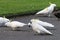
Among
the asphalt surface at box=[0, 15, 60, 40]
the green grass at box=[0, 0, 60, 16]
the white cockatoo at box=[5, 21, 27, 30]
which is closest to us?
the asphalt surface at box=[0, 15, 60, 40]

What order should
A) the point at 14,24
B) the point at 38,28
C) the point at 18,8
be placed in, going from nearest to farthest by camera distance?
the point at 38,28 < the point at 14,24 < the point at 18,8

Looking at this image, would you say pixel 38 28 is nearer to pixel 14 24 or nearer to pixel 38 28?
pixel 38 28

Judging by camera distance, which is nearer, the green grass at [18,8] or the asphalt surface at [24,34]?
the asphalt surface at [24,34]

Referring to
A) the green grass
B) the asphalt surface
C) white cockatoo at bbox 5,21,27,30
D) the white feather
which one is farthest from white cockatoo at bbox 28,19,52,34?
the green grass

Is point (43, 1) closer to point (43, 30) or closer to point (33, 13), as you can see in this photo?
point (33, 13)

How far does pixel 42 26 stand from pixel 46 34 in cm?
47

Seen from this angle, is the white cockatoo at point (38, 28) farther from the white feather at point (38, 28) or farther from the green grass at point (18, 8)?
the green grass at point (18, 8)

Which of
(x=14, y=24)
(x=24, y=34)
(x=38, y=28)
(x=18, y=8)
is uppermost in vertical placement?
(x=38, y=28)

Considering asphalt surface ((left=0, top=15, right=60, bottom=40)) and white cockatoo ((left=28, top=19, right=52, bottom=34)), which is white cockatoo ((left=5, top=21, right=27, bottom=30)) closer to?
asphalt surface ((left=0, top=15, right=60, bottom=40))

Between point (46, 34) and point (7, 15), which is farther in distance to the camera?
point (7, 15)

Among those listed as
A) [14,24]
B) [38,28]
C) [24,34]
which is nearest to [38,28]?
[38,28]

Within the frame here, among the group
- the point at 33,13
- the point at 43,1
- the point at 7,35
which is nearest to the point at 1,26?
the point at 7,35

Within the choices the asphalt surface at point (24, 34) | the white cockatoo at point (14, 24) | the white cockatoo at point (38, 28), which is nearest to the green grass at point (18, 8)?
the asphalt surface at point (24, 34)

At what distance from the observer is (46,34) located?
10273 mm
